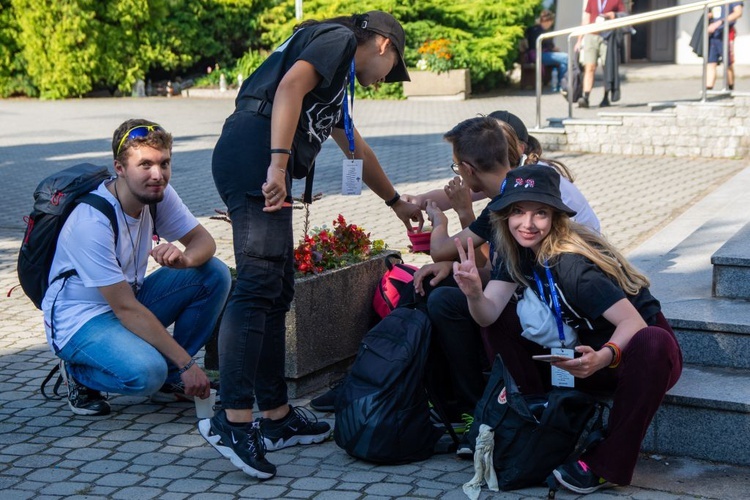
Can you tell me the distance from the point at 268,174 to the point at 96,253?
2.99ft

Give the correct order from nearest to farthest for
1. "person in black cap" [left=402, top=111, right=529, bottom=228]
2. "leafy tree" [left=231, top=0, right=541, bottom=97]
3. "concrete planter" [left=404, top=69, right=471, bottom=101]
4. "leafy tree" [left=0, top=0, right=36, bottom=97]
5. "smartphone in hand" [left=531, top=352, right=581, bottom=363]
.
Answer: "smartphone in hand" [left=531, top=352, right=581, bottom=363]
"person in black cap" [left=402, top=111, right=529, bottom=228]
"concrete planter" [left=404, top=69, right=471, bottom=101]
"leafy tree" [left=231, top=0, right=541, bottom=97]
"leafy tree" [left=0, top=0, right=36, bottom=97]

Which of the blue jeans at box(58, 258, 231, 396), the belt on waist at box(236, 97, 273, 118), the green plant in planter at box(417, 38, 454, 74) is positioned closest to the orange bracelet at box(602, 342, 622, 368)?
the belt on waist at box(236, 97, 273, 118)

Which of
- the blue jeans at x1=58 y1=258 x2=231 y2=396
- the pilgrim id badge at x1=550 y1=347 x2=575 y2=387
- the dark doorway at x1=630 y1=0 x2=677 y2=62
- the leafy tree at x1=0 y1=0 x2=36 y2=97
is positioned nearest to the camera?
the pilgrim id badge at x1=550 y1=347 x2=575 y2=387

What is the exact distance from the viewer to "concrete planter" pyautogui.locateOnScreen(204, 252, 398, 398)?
15.5 ft

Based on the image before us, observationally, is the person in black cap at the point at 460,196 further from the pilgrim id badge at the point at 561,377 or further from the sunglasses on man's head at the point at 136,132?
the sunglasses on man's head at the point at 136,132

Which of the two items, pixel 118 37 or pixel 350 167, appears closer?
pixel 350 167

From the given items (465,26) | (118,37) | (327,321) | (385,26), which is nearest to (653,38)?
(465,26)

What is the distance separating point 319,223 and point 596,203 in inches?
94.1

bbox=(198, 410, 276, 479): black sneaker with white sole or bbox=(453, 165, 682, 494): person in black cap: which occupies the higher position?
bbox=(453, 165, 682, 494): person in black cap

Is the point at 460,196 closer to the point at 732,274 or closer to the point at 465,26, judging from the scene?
the point at 732,274

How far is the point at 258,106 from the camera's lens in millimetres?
3939

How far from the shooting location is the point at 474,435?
12.7ft

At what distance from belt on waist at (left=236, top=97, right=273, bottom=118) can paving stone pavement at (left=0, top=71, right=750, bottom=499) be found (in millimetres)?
1276

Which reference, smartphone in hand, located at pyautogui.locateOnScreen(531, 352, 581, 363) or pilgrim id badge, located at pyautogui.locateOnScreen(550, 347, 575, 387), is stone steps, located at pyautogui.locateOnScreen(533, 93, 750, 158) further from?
smartphone in hand, located at pyautogui.locateOnScreen(531, 352, 581, 363)
